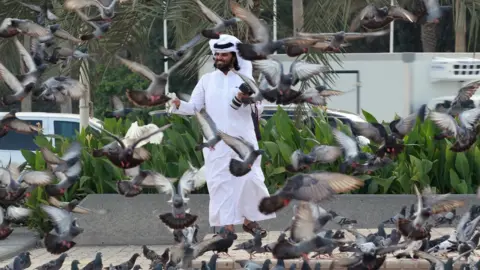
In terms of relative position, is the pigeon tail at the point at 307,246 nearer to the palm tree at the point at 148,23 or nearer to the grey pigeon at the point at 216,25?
the grey pigeon at the point at 216,25

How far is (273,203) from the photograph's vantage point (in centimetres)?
765

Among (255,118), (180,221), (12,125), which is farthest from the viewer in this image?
(12,125)

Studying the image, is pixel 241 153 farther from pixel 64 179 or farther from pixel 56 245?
pixel 64 179

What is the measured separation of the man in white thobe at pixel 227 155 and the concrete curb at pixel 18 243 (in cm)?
220

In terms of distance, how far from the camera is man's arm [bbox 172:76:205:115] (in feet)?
31.1

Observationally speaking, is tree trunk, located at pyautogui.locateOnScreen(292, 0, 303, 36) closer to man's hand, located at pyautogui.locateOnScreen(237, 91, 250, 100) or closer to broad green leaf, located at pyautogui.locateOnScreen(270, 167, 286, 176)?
broad green leaf, located at pyautogui.locateOnScreen(270, 167, 286, 176)

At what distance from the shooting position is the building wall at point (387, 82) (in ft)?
69.8

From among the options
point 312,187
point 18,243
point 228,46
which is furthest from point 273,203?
point 18,243

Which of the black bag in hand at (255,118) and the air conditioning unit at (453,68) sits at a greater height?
the black bag in hand at (255,118)

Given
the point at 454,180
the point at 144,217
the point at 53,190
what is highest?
the point at 53,190

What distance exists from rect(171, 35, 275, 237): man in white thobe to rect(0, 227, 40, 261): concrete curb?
7.22 feet

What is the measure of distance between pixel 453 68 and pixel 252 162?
12470 millimetres

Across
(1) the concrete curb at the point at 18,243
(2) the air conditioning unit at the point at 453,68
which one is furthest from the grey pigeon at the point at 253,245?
(2) the air conditioning unit at the point at 453,68

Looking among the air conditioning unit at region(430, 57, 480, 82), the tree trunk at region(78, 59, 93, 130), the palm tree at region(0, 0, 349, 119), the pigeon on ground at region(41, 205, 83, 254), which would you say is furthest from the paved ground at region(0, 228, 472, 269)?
the air conditioning unit at region(430, 57, 480, 82)
